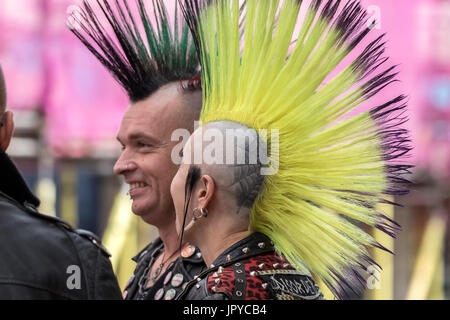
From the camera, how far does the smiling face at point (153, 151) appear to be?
2.32 m

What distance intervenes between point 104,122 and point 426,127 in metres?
2.78

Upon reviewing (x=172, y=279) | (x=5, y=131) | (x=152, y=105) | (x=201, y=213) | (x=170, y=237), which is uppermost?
Result: (x=152, y=105)

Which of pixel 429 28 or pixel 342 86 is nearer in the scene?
pixel 342 86

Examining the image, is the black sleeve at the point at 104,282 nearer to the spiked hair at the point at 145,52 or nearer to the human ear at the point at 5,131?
the human ear at the point at 5,131

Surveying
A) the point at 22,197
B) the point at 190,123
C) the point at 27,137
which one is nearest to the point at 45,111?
the point at 27,137

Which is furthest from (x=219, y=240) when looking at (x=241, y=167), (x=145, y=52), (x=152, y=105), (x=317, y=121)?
(x=145, y=52)

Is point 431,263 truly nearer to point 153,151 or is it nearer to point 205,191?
point 153,151

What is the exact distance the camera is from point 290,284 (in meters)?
1.78

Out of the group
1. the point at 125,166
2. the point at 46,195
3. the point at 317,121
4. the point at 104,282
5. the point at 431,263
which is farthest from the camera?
the point at 431,263

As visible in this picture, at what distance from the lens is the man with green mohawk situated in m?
2.32

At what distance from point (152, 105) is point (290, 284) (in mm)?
927

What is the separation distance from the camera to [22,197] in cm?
180

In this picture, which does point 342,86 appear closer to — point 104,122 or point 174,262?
point 174,262

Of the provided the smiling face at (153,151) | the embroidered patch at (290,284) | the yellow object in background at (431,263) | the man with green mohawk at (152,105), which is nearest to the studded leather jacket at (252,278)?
the embroidered patch at (290,284)
